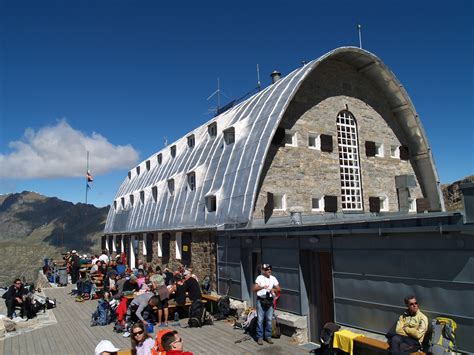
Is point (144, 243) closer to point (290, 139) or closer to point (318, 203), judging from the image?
point (318, 203)

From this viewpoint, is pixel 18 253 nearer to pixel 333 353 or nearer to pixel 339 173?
Result: pixel 339 173

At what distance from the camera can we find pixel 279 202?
674 inches

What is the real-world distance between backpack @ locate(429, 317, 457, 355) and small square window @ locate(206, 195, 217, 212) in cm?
1190

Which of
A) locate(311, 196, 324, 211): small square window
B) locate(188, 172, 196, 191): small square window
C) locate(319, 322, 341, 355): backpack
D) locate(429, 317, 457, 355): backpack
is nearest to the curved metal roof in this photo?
locate(188, 172, 196, 191): small square window

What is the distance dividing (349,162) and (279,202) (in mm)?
4760

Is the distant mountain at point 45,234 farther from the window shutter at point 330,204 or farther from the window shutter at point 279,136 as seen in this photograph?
the window shutter at point 330,204

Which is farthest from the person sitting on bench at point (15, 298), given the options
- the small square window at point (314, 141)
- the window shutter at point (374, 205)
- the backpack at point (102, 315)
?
the window shutter at point (374, 205)

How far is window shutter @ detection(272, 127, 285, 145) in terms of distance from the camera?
17.0 meters

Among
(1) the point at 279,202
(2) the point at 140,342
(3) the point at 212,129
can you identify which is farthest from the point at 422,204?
(2) the point at 140,342

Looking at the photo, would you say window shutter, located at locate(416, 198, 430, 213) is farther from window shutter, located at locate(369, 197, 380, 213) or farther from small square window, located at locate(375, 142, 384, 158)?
small square window, located at locate(375, 142, 384, 158)

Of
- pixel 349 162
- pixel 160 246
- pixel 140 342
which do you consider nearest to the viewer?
pixel 140 342

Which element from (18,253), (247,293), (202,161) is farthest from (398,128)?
(18,253)

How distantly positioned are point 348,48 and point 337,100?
245 centimetres

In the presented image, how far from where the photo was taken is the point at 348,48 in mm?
18531
